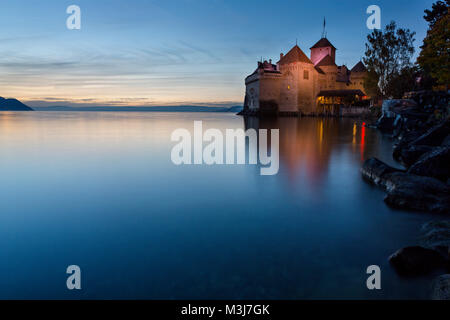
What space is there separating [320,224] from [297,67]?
5167cm

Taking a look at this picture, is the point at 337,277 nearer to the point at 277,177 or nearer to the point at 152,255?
the point at 152,255

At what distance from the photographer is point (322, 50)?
192 feet

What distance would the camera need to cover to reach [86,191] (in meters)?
6.37

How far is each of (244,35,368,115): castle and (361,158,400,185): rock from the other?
1861 inches

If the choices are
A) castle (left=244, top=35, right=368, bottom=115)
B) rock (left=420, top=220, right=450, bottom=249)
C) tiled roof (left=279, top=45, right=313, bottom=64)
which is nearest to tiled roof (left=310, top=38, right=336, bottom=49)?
castle (left=244, top=35, right=368, bottom=115)

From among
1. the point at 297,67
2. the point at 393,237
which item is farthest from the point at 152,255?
the point at 297,67

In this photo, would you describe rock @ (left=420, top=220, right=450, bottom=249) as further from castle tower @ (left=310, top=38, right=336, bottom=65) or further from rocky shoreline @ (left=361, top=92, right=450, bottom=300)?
castle tower @ (left=310, top=38, right=336, bottom=65)

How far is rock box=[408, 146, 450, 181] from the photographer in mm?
6216

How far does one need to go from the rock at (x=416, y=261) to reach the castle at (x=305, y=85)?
5224cm

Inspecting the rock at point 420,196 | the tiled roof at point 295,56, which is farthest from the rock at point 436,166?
the tiled roof at point 295,56

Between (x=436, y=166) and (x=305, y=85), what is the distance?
4945 cm

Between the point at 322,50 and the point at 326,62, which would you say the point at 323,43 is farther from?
the point at 326,62

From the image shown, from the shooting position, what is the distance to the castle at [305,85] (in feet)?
171
